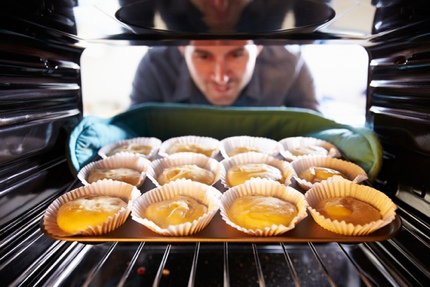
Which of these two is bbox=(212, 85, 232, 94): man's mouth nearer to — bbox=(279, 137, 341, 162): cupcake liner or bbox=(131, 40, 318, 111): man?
bbox=(131, 40, 318, 111): man

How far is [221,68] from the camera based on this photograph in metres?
2.32

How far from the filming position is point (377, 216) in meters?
1.09

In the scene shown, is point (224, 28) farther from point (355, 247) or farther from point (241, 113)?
point (355, 247)

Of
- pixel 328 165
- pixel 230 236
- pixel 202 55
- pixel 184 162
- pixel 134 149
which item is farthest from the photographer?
pixel 202 55

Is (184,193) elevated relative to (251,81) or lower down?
lower down

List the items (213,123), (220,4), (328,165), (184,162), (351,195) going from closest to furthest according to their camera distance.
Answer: (220,4)
(351,195)
(328,165)
(184,162)
(213,123)

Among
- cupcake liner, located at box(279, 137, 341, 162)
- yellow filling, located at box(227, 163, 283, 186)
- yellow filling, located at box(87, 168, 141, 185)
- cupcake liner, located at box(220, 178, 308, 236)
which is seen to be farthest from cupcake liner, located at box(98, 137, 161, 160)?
cupcake liner, located at box(279, 137, 341, 162)

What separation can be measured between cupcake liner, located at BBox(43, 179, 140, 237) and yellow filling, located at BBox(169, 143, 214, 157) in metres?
0.55

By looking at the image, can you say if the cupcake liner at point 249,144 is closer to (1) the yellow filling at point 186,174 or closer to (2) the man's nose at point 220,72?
(1) the yellow filling at point 186,174

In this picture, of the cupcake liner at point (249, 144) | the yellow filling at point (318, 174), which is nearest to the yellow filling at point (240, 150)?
the cupcake liner at point (249, 144)

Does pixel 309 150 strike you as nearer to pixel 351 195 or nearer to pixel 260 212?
pixel 351 195

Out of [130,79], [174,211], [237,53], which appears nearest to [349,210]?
[174,211]

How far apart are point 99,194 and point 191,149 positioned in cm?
65

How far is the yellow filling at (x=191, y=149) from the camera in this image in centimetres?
181
